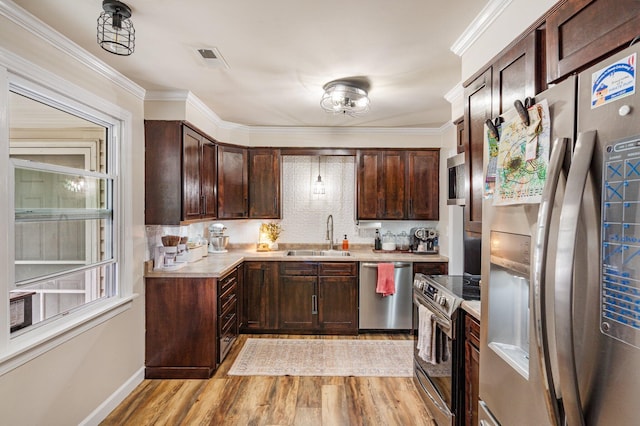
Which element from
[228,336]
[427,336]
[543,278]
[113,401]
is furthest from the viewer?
[228,336]

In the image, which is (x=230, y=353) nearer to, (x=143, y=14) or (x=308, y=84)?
A: (x=308, y=84)

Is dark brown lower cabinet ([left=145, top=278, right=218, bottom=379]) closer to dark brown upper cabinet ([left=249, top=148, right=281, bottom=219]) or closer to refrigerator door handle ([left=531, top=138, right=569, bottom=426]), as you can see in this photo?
dark brown upper cabinet ([left=249, top=148, right=281, bottom=219])

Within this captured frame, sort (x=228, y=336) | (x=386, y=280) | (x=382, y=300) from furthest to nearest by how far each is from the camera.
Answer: (x=382, y=300) < (x=386, y=280) < (x=228, y=336)

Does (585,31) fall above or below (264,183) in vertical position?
above

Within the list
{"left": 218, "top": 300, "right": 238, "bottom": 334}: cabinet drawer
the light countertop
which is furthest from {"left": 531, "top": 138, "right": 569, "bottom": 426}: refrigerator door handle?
{"left": 218, "top": 300, "right": 238, "bottom": 334}: cabinet drawer

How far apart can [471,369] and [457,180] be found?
1265mm

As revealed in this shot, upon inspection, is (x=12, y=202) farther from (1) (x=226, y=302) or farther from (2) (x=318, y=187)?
(2) (x=318, y=187)

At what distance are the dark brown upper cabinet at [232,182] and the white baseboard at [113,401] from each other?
5.93 feet

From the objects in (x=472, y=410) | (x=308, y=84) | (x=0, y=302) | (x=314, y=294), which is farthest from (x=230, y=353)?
(x=308, y=84)

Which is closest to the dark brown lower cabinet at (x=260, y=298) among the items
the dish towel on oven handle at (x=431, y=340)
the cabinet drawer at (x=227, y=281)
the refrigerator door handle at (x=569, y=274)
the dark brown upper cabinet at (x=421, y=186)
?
the cabinet drawer at (x=227, y=281)

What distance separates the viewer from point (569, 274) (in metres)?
0.81

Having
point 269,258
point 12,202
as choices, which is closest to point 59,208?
point 12,202

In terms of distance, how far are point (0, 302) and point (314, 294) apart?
9.47 feet

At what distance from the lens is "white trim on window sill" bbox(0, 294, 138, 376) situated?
1.77 metres
